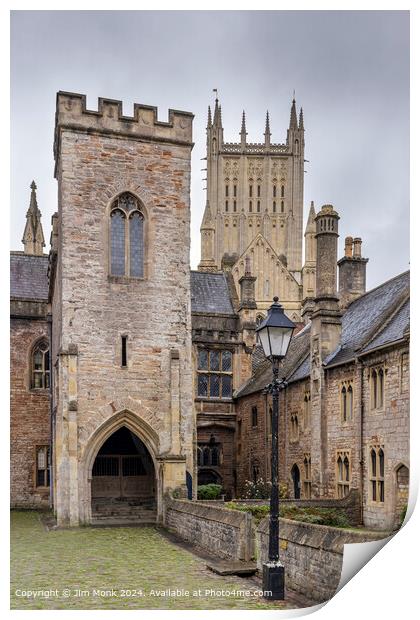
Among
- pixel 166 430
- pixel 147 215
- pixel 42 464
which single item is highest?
pixel 147 215

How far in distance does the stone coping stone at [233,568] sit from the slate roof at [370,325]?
271 inches

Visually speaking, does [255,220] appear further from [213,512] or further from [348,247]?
[213,512]

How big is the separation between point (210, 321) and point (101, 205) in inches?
440

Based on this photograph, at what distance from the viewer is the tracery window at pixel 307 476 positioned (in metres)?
23.2

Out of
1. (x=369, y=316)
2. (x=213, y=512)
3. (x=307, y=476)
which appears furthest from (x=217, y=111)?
(x=307, y=476)

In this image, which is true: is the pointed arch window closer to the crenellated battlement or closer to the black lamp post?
the crenellated battlement

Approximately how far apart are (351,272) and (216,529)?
1499 centimetres

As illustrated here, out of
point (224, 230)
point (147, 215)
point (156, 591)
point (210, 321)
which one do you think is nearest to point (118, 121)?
point (147, 215)

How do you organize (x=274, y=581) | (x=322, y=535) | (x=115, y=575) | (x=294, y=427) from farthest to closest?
(x=294, y=427) < (x=115, y=575) < (x=322, y=535) < (x=274, y=581)

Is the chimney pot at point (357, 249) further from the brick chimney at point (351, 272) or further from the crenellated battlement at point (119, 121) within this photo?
the crenellated battlement at point (119, 121)

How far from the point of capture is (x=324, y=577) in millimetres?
10000

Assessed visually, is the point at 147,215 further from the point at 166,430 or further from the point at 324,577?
the point at 324,577

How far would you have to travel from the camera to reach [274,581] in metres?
9.91

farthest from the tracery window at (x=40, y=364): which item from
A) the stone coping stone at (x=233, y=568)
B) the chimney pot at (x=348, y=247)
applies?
the stone coping stone at (x=233, y=568)
